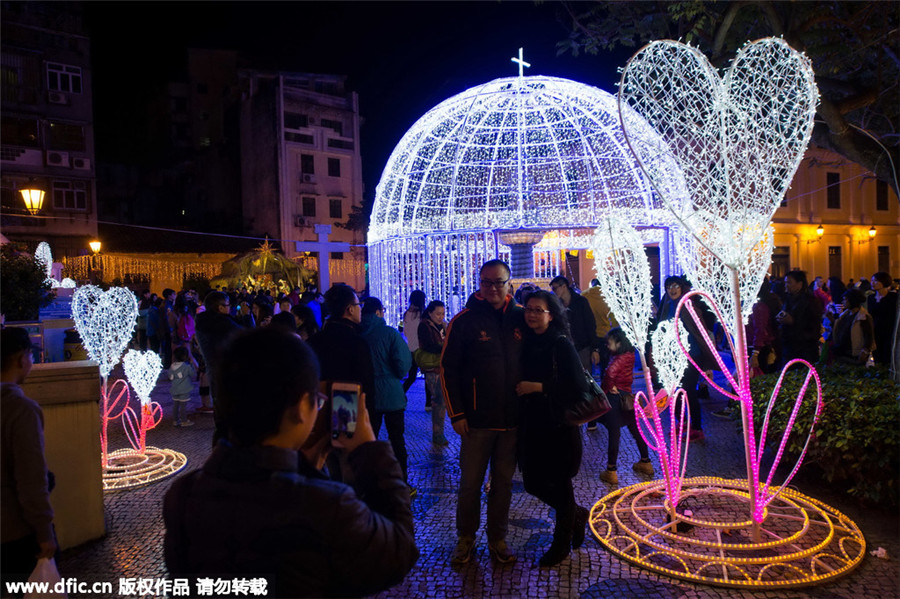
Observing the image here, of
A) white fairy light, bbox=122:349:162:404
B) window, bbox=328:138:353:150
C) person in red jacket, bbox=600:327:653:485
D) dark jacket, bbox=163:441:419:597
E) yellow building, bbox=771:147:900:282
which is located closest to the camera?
dark jacket, bbox=163:441:419:597

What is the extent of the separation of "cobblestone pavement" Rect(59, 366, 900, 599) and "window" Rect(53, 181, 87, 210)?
22.6 m

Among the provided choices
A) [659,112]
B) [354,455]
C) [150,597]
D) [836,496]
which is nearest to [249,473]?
[354,455]

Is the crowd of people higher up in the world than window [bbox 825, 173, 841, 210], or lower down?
lower down

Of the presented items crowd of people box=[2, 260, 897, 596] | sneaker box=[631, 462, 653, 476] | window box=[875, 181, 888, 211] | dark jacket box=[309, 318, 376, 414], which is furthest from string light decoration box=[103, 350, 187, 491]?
window box=[875, 181, 888, 211]

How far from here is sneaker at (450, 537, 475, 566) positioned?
3.77m

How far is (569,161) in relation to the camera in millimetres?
10680

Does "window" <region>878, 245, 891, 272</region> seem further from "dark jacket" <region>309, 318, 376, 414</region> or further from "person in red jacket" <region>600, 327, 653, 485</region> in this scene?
"dark jacket" <region>309, 318, 376, 414</region>

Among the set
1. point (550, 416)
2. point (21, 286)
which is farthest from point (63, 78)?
point (550, 416)

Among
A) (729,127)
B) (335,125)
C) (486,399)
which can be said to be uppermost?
(335,125)

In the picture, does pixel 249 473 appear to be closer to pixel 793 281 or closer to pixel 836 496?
pixel 836 496

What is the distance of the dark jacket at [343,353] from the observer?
159 inches

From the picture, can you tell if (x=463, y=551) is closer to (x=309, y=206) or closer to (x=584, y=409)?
(x=584, y=409)

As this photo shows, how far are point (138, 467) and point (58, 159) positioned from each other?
76.6ft

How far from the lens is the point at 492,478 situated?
384 centimetres
